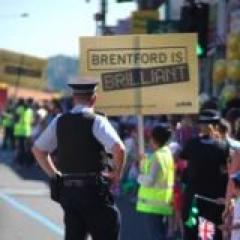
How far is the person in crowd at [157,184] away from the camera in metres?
10.3

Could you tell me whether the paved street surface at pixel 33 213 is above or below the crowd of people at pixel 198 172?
below

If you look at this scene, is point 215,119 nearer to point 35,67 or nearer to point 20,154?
point 20,154

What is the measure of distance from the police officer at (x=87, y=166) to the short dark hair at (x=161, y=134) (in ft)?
7.05

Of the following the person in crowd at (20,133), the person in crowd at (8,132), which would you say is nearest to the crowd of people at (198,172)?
the person in crowd at (20,133)

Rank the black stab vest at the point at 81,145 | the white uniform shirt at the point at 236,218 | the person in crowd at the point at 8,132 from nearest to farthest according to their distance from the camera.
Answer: the white uniform shirt at the point at 236,218, the black stab vest at the point at 81,145, the person in crowd at the point at 8,132

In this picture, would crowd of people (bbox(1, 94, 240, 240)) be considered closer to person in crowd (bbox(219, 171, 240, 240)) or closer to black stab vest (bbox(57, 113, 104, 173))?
person in crowd (bbox(219, 171, 240, 240))

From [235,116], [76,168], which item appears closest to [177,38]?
[235,116]

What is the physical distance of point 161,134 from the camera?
1016 cm

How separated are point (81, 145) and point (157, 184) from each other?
2.62 meters

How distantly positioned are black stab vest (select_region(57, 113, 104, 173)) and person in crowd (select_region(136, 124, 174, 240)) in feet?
7.60

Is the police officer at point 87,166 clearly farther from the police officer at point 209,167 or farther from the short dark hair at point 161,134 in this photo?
the short dark hair at point 161,134

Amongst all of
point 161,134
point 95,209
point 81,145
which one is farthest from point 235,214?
point 161,134

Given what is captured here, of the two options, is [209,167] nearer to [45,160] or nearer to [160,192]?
[160,192]

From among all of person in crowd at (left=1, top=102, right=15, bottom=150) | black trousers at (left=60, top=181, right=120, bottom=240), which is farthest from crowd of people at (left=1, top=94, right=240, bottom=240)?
person in crowd at (left=1, top=102, right=15, bottom=150)
